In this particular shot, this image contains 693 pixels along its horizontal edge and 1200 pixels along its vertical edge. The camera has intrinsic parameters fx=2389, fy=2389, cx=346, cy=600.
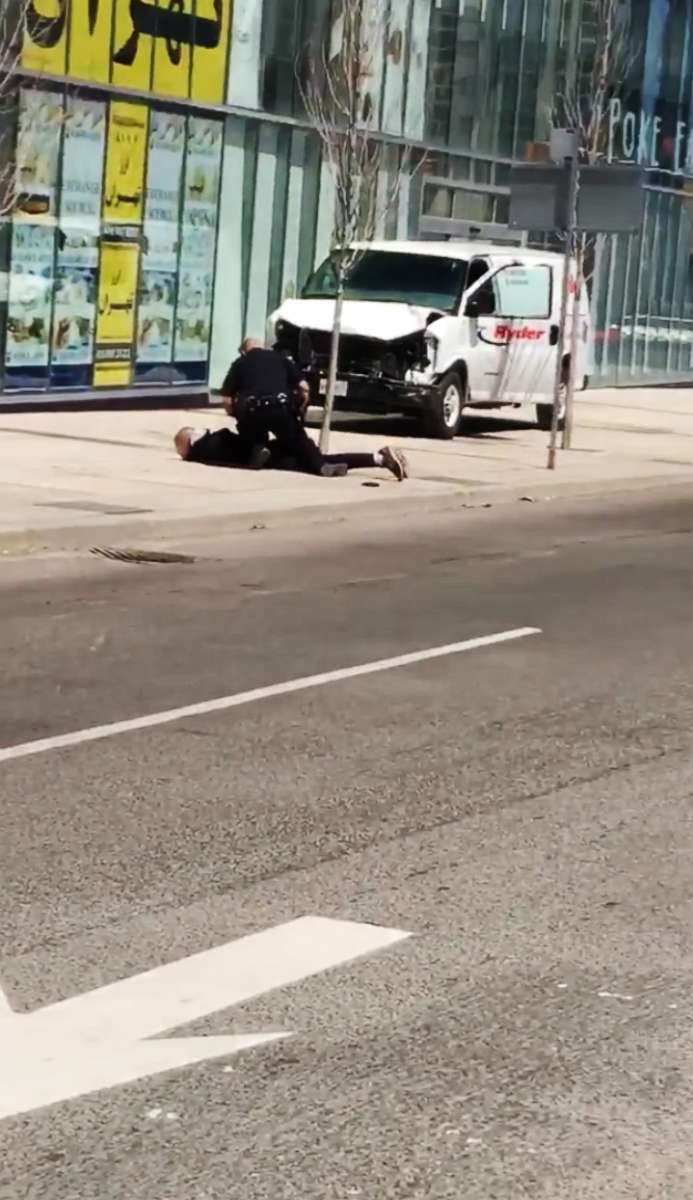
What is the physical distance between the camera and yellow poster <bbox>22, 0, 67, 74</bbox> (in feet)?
82.6

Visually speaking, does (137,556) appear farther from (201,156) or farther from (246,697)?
(201,156)

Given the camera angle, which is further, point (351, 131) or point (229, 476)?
point (351, 131)

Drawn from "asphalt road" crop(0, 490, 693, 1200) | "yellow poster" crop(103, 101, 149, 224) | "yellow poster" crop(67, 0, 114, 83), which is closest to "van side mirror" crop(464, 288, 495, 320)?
"yellow poster" crop(103, 101, 149, 224)

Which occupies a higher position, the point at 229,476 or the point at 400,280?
the point at 400,280

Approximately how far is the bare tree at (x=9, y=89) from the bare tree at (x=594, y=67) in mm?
11386

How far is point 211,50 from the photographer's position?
2848cm

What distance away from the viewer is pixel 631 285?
4269 centimetres

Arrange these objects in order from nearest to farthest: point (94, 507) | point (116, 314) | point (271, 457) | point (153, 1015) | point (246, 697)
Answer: point (153, 1015) → point (246, 697) → point (94, 507) → point (271, 457) → point (116, 314)

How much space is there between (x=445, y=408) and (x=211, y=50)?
19.0 feet

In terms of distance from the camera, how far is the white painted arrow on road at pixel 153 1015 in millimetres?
4906

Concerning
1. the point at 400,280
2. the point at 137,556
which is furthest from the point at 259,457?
the point at 400,280

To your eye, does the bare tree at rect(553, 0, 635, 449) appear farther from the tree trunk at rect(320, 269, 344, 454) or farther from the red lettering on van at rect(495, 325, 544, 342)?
the tree trunk at rect(320, 269, 344, 454)

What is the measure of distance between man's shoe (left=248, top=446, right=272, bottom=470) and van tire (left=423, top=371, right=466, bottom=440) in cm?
544

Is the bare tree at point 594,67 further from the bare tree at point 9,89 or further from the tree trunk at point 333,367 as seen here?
the tree trunk at point 333,367
